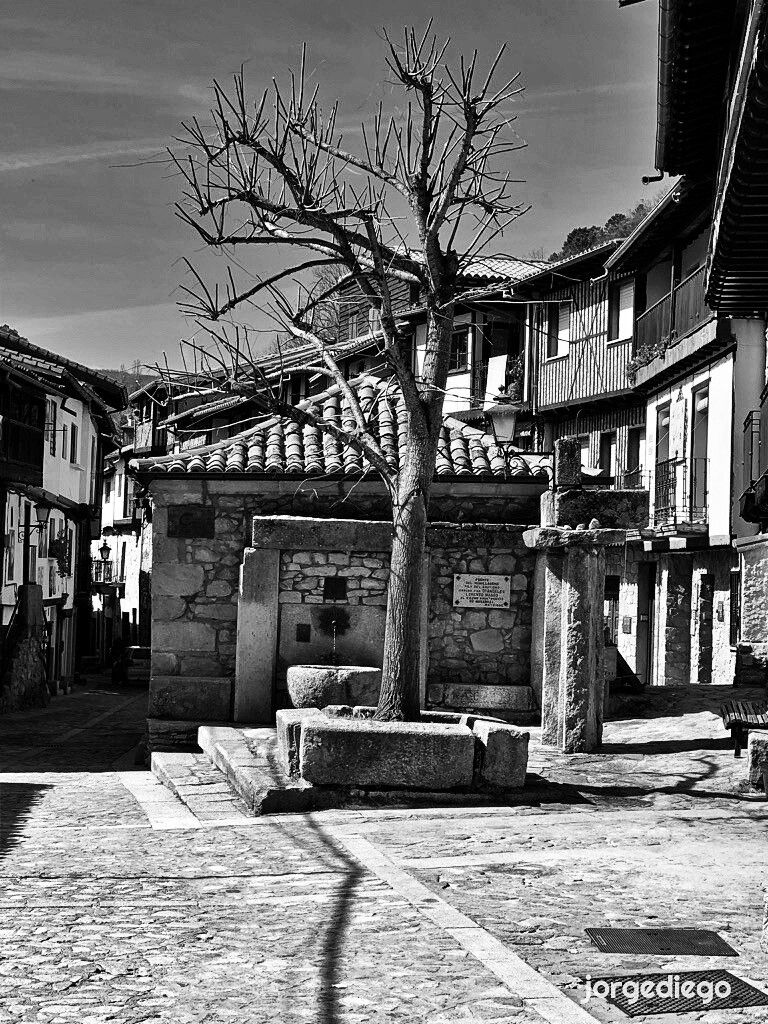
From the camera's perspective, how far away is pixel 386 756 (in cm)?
861

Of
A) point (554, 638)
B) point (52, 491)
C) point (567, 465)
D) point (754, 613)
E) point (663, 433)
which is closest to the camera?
point (554, 638)

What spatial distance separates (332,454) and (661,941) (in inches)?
335

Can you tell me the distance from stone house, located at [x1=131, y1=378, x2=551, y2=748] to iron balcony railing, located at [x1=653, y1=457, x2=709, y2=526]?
760cm

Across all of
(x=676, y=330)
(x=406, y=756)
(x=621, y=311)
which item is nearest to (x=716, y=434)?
(x=676, y=330)

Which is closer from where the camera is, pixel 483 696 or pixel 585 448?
pixel 483 696

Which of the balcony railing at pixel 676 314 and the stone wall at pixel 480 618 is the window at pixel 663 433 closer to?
the balcony railing at pixel 676 314

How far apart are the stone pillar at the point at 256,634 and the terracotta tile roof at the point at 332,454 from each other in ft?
3.34

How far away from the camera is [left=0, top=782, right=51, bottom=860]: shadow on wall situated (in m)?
7.94

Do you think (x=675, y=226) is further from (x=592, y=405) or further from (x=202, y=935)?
(x=202, y=935)

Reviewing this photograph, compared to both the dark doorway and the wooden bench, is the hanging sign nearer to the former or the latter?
the wooden bench

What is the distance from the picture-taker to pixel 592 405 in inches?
993

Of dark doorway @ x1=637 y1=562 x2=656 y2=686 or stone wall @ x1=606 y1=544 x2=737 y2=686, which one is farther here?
dark doorway @ x1=637 y1=562 x2=656 y2=686

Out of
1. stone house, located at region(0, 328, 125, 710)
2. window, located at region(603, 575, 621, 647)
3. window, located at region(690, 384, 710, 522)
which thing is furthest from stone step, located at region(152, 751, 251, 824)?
window, located at region(603, 575, 621, 647)

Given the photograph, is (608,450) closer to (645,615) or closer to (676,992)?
(645,615)
